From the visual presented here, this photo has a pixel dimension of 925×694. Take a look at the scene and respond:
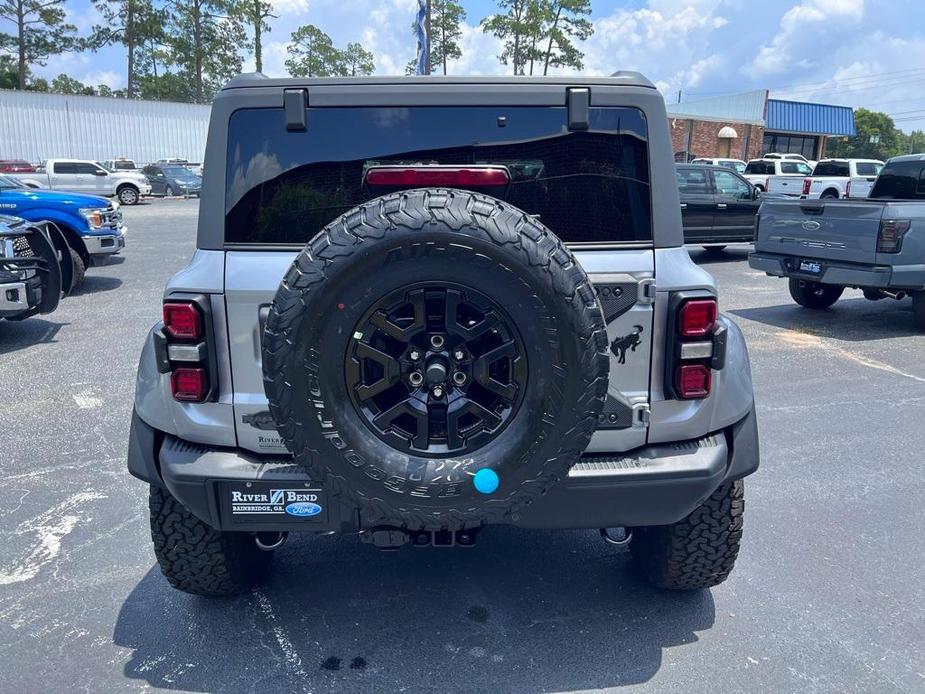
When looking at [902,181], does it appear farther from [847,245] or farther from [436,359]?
[436,359]

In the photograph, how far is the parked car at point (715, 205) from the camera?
14.2 m


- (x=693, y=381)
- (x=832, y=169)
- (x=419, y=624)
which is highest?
(x=832, y=169)

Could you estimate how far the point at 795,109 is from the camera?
51.2 meters

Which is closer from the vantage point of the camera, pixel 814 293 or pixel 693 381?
pixel 693 381

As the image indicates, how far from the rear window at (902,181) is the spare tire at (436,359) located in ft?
31.2

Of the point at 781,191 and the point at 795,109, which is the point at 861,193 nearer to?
the point at 781,191

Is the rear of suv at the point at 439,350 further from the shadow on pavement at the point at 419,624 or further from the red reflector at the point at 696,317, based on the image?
the shadow on pavement at the point at 419,624

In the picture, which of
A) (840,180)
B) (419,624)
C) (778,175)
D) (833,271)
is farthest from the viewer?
(778,175)

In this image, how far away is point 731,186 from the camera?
47.6ft

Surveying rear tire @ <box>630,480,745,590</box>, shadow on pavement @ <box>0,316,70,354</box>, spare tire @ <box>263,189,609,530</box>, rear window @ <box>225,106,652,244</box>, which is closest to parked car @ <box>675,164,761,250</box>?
shadow on pavement @ <box>0,316,70,354</box>

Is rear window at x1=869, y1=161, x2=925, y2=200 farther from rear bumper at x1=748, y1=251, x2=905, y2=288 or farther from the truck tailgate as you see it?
rear bumper at x1=748, y1=251, x2=905, y2=288

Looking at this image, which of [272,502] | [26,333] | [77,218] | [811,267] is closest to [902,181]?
[811,267]

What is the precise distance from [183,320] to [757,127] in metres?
53.4

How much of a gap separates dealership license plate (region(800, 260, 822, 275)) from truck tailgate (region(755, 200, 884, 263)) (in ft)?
0.24
